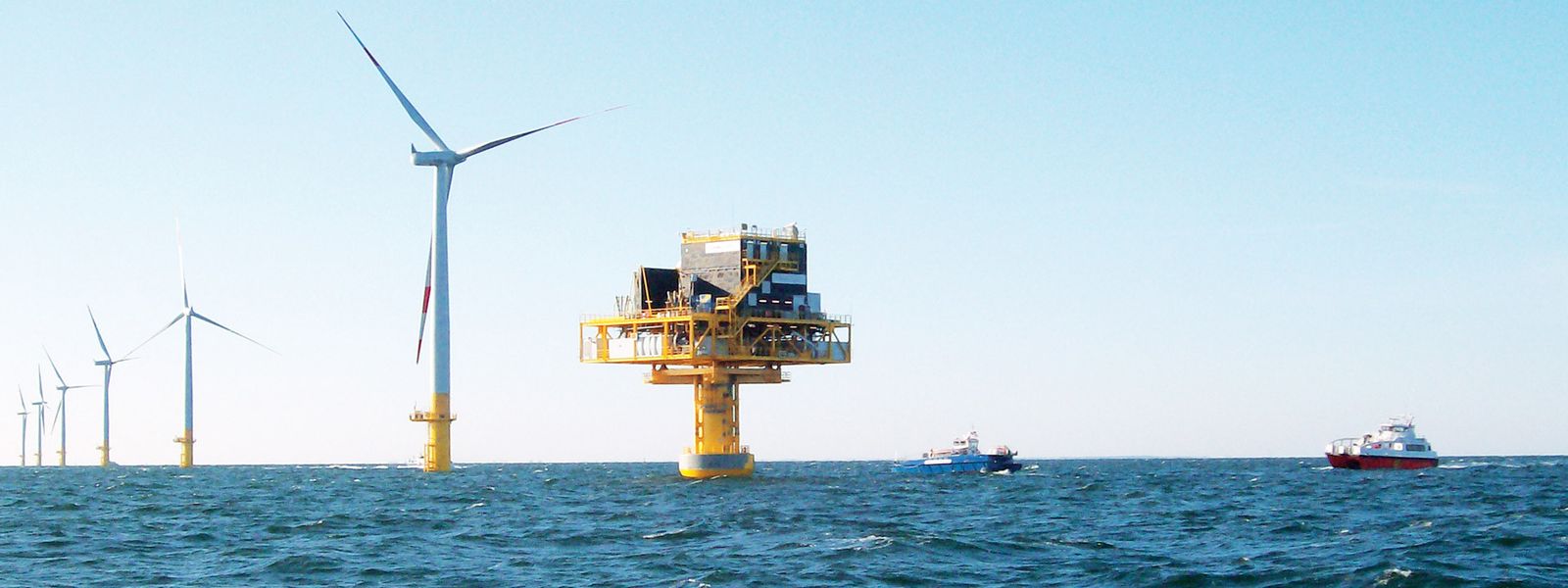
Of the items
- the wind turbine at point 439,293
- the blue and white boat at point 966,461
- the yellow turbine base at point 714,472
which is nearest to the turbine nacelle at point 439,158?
the wind turbine at point 439,293

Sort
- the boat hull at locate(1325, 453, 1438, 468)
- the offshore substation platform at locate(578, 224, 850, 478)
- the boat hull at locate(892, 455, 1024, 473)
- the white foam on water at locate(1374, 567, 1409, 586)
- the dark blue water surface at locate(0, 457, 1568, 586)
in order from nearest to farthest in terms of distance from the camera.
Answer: the white foam on water at locate(1374, 567, 1409, 586)
the dark blue water surface at locate(0, 457, 1568, 586)
the offshore substation platform at locate(578, 224, 850, 478)
the boat hull at locate(892, 455, 1024, 473)
the boat hull at locate(1325, 453, 1438, 468)

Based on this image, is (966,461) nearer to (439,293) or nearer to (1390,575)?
(439,293)

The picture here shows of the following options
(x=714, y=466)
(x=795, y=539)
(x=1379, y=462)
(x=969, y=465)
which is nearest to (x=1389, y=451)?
(x=1379, y=462)

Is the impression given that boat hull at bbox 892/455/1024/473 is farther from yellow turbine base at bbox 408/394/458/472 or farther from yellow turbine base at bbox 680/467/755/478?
yellow turbine base at bbox 408/394/458/472

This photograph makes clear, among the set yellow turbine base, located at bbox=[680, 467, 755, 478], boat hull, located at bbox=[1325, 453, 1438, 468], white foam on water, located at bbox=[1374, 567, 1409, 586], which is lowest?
boat hull, located at bbox=[1325, 453, 1438, 468]

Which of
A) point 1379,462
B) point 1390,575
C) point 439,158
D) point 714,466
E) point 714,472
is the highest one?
point 439,158

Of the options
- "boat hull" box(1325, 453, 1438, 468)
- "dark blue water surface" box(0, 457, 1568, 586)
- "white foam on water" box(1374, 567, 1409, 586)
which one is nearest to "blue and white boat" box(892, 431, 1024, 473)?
"boat hull" box(1325, 453, 1438, 468)
